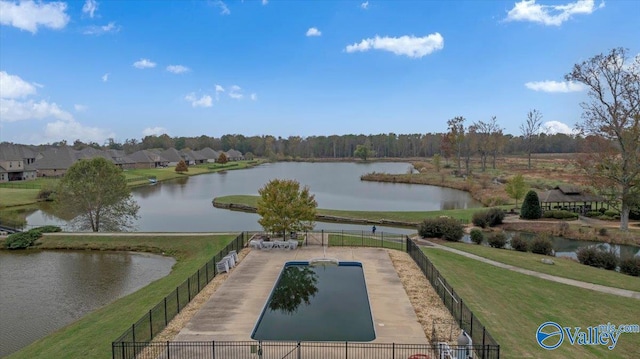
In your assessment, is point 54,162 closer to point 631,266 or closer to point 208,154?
point 208,154

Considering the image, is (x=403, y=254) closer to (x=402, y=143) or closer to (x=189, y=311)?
(x=189, y=311)

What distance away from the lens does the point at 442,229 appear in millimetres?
33188

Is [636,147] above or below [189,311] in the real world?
above

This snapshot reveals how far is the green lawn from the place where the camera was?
73.2ft

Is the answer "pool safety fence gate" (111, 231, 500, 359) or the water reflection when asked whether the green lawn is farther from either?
the water reflection

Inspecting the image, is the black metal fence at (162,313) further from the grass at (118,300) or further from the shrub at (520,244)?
the shrub at (520,244)

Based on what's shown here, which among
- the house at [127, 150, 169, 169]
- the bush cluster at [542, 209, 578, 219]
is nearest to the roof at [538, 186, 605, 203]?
the bush cluster at [542, 209, 578, 219]

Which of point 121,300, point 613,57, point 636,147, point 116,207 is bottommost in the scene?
point 121,300

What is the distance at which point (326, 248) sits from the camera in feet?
93.7

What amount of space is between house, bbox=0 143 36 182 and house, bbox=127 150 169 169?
31500mm

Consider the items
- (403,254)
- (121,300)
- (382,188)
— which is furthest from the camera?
(382,188)

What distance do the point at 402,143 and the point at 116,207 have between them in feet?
526

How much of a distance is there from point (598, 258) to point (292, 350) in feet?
73.1

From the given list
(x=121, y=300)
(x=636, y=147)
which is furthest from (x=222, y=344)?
(x=636, y=147)
